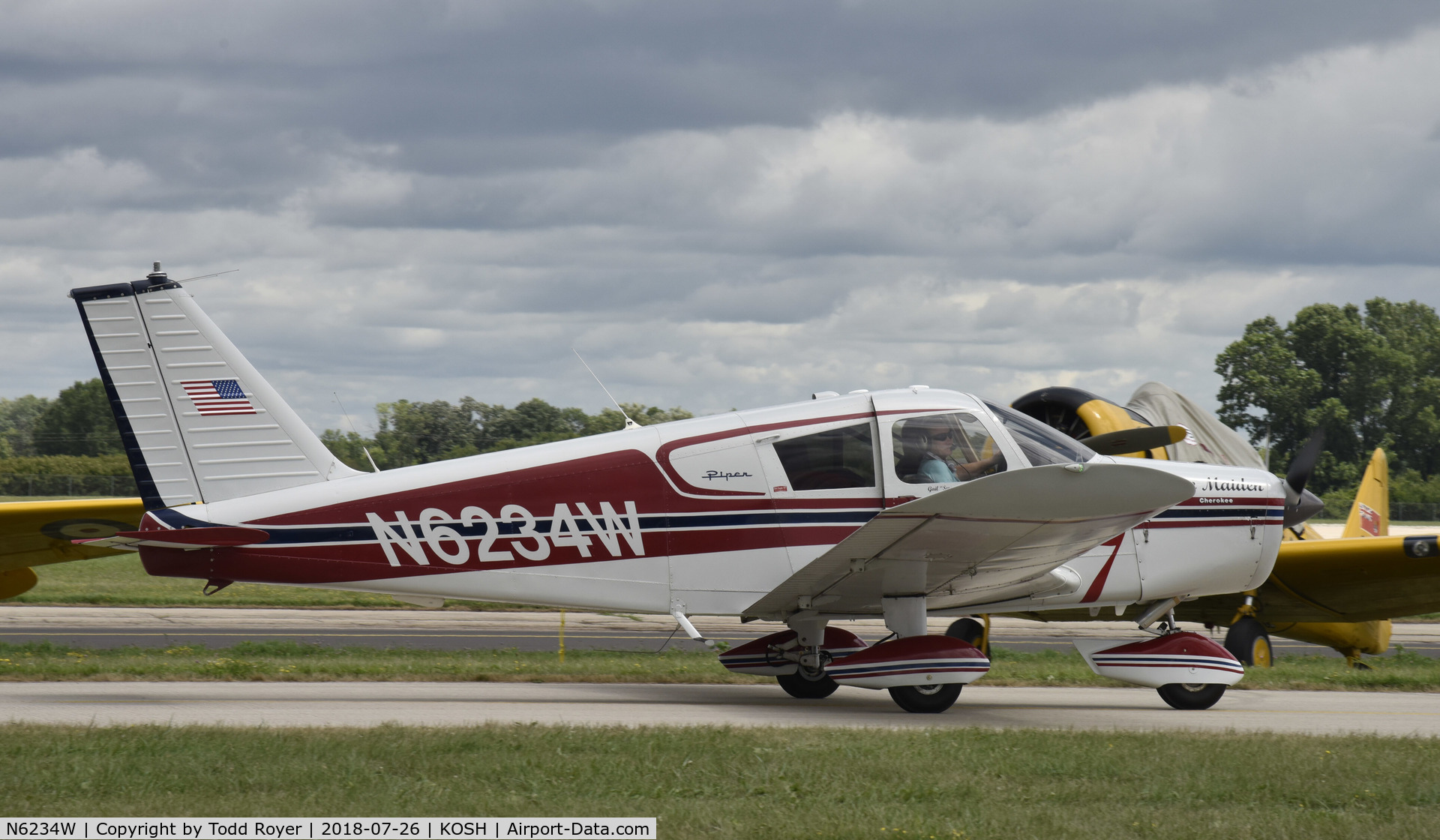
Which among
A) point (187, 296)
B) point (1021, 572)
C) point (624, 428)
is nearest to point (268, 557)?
point (187, 296)

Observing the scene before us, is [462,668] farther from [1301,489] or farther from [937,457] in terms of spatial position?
[1301,489]

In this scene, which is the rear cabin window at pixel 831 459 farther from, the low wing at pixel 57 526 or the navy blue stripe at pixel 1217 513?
the low wing at pixel 57 526

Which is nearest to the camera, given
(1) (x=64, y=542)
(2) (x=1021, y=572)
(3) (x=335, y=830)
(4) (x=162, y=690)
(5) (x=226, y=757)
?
(3) (x=335, y=830)

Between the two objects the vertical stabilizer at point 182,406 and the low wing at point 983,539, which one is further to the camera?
the vertical stabilizer at point 182,406

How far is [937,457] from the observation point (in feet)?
32.5

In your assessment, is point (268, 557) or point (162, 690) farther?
point (162, 690)

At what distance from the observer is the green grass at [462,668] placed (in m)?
12.1

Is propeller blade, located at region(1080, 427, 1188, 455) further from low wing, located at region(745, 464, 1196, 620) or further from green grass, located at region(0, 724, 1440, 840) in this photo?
green grass, located at region(0, 724, 1440, 840)

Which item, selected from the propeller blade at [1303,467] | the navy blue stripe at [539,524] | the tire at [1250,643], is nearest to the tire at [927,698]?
the navy blue stripe at [539,524]

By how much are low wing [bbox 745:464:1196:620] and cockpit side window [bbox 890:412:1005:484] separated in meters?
0.74

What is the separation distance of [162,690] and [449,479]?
12.2 ft

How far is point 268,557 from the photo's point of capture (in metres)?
9.51

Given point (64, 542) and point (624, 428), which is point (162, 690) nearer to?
point (64, 542)

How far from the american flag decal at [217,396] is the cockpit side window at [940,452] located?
5.45 meters
